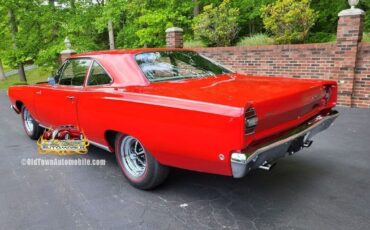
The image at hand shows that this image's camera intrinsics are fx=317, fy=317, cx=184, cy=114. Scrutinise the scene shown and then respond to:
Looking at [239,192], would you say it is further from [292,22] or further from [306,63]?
[292,22]

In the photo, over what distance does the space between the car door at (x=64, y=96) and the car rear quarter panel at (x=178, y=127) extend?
700mm

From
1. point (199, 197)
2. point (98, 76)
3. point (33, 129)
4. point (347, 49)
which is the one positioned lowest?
point (199, 197)

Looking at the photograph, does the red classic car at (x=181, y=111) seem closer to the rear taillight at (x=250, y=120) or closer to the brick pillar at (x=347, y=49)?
the rear taillight at (x=250, y=120)

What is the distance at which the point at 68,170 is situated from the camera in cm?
421

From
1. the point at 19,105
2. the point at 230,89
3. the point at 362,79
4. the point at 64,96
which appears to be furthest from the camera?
the point at 362,79

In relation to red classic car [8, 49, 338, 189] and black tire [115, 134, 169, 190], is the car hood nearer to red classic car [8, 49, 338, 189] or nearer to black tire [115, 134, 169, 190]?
red classic car [8, 49, 338, 189]

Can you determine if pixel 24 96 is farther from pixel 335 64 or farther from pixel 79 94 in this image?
pixel 335 64

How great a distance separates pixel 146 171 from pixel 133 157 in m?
0.38

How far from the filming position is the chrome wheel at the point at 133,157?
355cm

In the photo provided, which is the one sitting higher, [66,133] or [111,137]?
[111,137]

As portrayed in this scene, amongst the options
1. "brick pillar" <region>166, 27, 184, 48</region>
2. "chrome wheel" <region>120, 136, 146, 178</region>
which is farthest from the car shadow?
"brick pillar" <region>166, 27, 184, 48</region>

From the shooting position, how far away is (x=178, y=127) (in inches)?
106

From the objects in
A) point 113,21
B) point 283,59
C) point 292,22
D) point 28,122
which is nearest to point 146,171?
point 28,122

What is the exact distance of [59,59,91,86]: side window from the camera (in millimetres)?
4141
